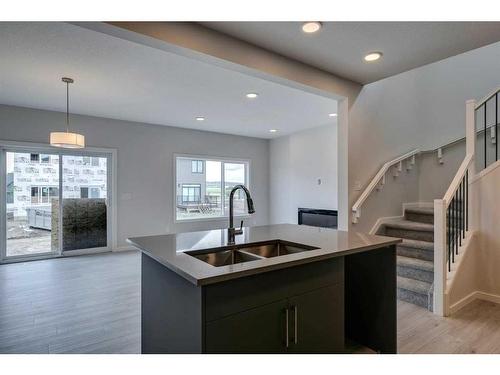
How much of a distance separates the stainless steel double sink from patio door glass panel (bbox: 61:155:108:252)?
184 inches

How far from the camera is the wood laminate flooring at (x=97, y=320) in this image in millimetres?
2293

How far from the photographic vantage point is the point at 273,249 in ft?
6.86

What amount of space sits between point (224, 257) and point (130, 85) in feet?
10.0

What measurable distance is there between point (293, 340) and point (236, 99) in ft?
12.0

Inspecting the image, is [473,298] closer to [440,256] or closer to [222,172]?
[440,256]

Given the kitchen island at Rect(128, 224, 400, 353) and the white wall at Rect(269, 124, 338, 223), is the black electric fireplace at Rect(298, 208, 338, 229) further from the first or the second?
the kitchen island at Rect(128, 224, 400, 353)

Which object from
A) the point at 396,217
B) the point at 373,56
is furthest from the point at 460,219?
the point at 373,56

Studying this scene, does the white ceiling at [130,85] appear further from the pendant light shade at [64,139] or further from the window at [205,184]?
the window at [205,184]

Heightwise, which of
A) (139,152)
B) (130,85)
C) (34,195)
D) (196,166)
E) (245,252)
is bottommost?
(245,252)

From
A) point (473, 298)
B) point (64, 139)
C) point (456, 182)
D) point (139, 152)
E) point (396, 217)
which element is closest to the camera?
point (456, 182)

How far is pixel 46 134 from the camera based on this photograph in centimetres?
509

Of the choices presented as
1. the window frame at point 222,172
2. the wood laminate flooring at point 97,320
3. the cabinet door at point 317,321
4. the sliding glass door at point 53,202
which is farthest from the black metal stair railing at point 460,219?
the sliding glass door at point 53,202
